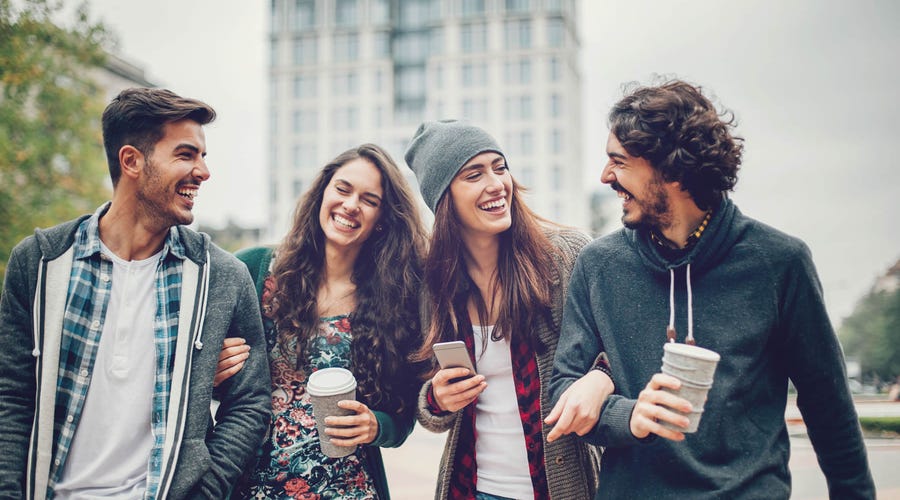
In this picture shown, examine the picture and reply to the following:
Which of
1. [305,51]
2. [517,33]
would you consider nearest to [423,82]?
[517,33]

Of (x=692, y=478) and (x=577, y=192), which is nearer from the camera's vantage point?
(x=692, y=478)

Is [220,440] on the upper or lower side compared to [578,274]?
lower

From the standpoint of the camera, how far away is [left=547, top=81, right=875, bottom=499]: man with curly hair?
2.05 m

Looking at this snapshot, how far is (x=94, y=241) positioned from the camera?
2551 millimetres

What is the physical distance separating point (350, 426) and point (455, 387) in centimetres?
44

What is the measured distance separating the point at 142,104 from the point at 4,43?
11082 millimetres

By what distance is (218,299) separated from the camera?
8.76 feet

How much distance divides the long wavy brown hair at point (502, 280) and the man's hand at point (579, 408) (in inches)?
27.2

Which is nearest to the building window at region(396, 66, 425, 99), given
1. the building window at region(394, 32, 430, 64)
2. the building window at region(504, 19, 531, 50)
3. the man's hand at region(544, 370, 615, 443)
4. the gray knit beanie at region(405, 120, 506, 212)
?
the building window at region(394, 32, 430, 64)


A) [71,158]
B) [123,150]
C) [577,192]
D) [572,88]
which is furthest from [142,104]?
[572,88]

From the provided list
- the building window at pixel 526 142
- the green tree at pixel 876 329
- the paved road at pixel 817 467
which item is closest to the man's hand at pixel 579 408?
the paved road at pixel 817 467

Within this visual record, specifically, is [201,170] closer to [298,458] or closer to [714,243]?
[298,458]

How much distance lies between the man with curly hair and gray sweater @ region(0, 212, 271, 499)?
127 centimetres

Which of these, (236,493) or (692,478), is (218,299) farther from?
(692,478)
